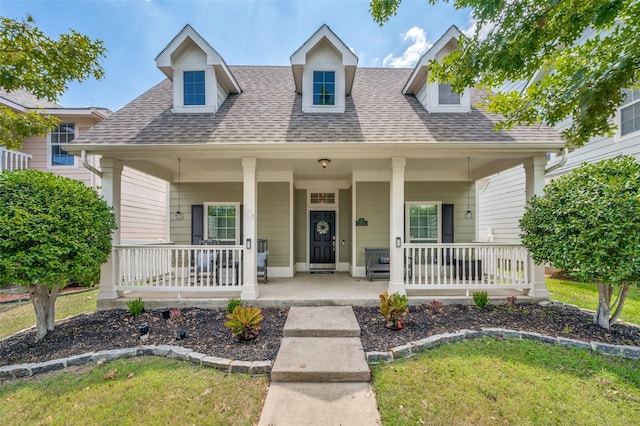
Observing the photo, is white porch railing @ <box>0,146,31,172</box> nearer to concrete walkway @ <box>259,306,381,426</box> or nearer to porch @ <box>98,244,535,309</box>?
porch @ <box>98,244,535,309</box>

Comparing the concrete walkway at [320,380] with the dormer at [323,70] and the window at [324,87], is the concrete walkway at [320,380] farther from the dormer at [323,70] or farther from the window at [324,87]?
the window at [324,87]

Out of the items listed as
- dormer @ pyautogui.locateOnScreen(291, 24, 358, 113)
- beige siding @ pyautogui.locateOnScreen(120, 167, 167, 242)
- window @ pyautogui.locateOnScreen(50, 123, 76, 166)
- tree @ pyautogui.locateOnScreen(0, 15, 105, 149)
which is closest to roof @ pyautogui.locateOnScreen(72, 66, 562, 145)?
dormer @ pyautogui.locateOnScreen(291, 24, 358, 113)

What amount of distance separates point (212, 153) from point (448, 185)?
678cm

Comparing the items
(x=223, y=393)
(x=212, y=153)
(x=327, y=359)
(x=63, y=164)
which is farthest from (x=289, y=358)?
(x=63, y=164)

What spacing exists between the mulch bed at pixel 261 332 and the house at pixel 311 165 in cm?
60

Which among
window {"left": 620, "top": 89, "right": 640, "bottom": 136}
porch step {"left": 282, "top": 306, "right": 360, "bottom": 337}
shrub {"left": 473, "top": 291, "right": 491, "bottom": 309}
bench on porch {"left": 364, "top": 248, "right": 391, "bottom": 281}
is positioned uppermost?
window {"left": 620, "top": 89, "right": 640, "bottom": 136}

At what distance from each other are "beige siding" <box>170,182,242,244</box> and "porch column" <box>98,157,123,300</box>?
2.72 meters

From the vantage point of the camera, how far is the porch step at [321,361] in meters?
3.16

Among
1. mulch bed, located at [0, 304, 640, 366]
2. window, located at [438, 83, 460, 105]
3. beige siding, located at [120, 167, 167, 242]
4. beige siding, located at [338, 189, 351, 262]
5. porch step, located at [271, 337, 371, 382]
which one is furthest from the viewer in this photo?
beige siding, located at [120, 167, 167, 242]

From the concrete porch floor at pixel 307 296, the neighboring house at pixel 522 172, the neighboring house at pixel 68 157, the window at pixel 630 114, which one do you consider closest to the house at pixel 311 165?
the concrete porch floor at pixel 307 296

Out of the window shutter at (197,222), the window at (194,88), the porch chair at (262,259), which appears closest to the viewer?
the window at (194,88)

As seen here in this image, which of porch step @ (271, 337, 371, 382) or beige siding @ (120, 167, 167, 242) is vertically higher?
beige siding @ (120, 167, 167, 242)

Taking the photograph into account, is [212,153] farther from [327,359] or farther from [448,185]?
[448,185]

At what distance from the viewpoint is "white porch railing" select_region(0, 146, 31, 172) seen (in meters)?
8.02
